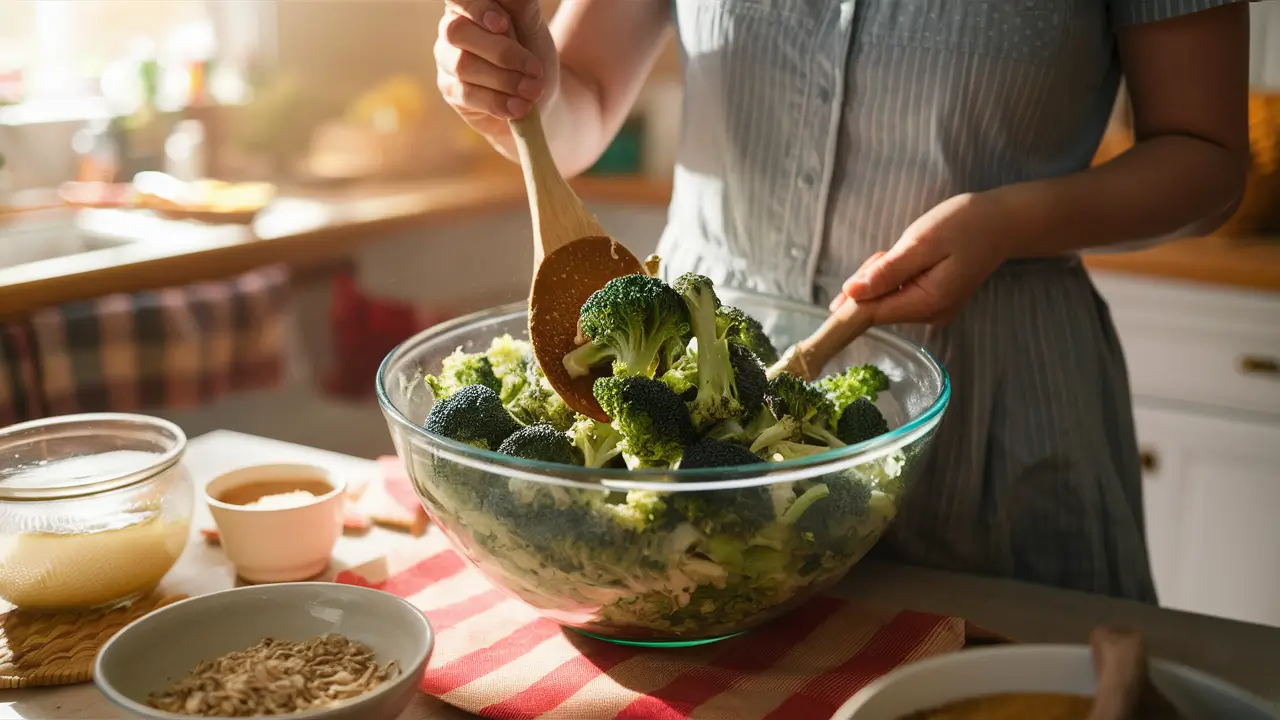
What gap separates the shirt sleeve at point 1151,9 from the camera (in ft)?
3.41

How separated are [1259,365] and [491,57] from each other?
1.90 m

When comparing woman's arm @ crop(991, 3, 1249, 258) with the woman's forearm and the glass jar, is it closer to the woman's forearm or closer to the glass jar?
the woman's forearm

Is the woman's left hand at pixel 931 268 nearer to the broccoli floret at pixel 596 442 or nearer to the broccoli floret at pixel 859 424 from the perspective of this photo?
the broccoli floret at pixel 859 424

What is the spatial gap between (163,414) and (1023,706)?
7.02 feet

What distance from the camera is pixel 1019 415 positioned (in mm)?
1201

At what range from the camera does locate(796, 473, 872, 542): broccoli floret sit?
2.52 feet

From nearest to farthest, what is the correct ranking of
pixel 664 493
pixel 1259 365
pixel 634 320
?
1. pixel 664 493
2. pixel 634 320
3. pixel 1259 365

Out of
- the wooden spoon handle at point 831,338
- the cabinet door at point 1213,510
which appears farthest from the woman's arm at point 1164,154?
the cabinet door at point 1213,510

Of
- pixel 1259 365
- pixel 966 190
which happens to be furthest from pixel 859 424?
pixel 1259 365

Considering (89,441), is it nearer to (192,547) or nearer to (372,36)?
Result: (192,547)

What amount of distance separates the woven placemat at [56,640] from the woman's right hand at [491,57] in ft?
1.73

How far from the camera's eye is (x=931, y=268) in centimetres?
100

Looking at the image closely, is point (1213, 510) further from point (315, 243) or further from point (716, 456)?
point (315, 243)

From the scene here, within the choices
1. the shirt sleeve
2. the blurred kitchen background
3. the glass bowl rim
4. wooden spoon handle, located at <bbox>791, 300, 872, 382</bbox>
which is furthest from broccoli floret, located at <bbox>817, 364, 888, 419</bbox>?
the shirt sleeve
